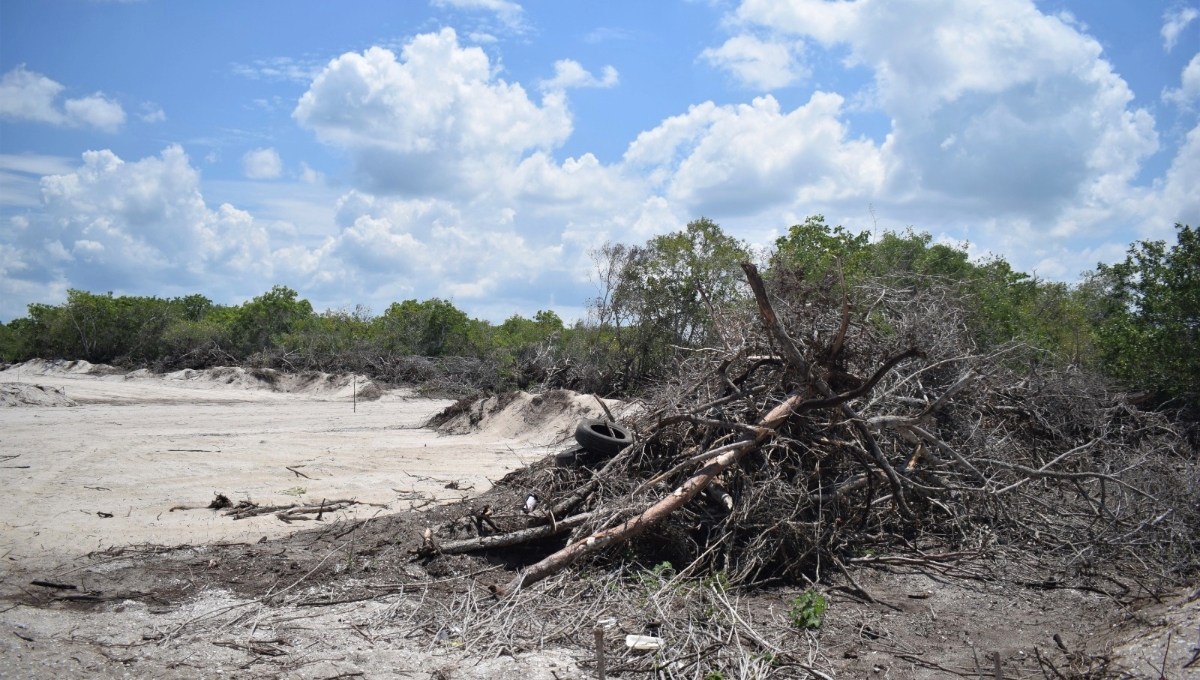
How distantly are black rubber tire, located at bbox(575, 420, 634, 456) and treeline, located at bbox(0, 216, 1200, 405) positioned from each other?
1.17 m

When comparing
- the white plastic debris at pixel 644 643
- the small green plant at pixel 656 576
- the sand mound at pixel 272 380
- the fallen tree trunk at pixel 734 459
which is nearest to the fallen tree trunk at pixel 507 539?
the fallen tree trunk at pixel 734 459

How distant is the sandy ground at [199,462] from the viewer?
709 cm

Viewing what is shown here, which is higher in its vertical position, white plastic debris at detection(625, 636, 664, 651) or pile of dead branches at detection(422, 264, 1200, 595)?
pile of dead branches at detection(422, 264, 1200, 595)

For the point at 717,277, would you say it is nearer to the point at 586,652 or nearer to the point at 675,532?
the point at 675,532

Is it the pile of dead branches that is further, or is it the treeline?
the treeline

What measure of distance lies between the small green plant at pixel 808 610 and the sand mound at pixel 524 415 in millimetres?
7663

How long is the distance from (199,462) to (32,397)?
30.2ft

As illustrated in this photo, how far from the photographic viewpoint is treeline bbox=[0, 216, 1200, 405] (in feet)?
33.2

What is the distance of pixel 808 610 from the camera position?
4855 mm

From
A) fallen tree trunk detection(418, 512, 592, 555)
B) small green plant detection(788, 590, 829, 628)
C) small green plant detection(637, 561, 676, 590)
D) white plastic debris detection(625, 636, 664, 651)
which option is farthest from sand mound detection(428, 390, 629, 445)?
white plastic debris detection(625, 636, 664, 651)

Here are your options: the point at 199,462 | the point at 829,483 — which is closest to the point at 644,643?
the point at 829,483

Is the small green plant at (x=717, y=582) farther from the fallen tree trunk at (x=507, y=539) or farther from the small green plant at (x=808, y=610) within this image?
the fallen tree trunk at (x=507, y=539)

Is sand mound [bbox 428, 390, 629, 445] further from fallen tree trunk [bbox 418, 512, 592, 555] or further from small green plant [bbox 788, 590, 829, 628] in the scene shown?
small green plant [bbox 788, 590, 829, 628]

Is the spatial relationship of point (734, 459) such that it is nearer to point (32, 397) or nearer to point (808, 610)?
point (808, 610)
